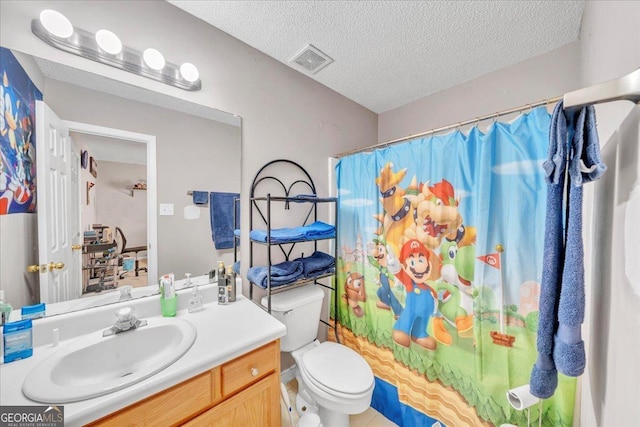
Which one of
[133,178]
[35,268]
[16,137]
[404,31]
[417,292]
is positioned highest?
[404,31]

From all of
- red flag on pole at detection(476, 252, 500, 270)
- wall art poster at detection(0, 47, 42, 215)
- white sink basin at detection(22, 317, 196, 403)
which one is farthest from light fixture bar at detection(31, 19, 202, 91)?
red flag on pole at detection(476, 252, 500, 270)

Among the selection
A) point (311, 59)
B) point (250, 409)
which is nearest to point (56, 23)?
point (311, 59)

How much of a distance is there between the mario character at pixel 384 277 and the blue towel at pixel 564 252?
101 centimetres

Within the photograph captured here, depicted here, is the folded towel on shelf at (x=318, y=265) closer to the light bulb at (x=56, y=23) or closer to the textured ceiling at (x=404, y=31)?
the textured ceiling at (x=404, y=31)

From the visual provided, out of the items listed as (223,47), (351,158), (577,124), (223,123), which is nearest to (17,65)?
(223,123)

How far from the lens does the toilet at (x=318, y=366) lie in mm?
1188

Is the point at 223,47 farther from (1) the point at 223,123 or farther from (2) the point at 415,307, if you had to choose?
(2) the point at 415,307

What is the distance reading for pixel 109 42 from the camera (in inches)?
41.8

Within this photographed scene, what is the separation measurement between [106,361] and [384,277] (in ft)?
4.90

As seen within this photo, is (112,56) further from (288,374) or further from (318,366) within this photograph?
(288,374)

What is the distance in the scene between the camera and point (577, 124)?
491 mm

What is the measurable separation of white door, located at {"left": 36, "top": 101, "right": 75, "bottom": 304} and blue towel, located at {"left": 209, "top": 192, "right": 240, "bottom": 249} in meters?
0.59

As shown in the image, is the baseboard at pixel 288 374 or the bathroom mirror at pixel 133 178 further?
the baseboard at pixel 288 374

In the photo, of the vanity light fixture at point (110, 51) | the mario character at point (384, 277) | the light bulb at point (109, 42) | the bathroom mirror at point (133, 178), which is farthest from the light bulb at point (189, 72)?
the mario character at point (384, 277)
